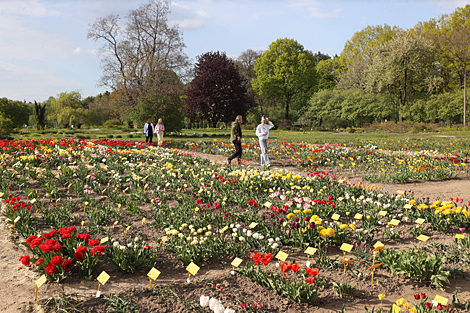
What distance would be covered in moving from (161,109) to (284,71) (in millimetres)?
29265

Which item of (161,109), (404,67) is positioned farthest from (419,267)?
(404,67)

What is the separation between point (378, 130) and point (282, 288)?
34023mm

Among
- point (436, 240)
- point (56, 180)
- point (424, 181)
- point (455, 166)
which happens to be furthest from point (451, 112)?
point (56, 180)

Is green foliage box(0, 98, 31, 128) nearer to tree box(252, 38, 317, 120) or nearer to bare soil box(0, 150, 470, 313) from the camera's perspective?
tree box(252, 38, 317, 120)

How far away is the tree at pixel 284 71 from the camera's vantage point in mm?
48219

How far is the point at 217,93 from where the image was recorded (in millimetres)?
35688

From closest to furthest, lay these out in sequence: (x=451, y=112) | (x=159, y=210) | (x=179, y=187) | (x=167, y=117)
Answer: (x=159, y=210) → (x=179, y=187) → (x=167, y=117) → (x=451, y=112)

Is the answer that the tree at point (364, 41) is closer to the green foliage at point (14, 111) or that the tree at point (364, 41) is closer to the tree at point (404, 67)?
the tree at point (404, 67)

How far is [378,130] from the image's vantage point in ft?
109

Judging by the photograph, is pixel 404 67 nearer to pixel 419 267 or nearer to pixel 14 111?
pixel 419 267

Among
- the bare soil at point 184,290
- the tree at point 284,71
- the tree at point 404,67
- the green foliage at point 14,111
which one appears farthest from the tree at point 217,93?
the bare soil at point 184,290

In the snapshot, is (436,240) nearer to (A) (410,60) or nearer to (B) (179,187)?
(B) (179,187)

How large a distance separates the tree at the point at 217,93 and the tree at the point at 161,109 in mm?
10323

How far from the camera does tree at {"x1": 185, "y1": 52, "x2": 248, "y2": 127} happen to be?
117 feet
